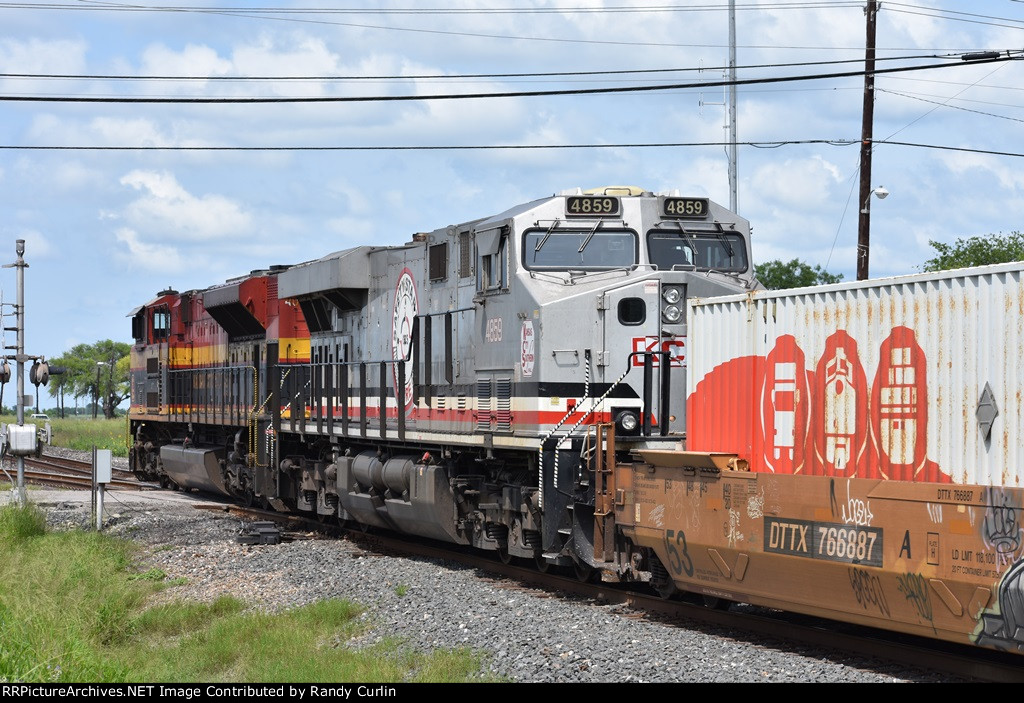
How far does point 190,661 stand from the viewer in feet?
37.8

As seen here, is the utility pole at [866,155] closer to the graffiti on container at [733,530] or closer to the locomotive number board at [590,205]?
the locomotive number board at [590,205]

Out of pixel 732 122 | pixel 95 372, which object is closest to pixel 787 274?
pixel 732 122

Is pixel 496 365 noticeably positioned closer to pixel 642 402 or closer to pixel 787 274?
pixel 642 402

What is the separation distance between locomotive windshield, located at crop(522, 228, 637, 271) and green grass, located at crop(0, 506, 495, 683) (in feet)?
14.0

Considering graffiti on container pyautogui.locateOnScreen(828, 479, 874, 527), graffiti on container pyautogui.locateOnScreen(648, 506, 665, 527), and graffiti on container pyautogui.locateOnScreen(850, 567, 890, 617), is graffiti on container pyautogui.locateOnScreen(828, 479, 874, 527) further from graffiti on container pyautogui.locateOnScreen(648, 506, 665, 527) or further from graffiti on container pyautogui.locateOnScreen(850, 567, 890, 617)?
graffiti on container pyautogui.locateOnScreen(648, 506, 665, 527)

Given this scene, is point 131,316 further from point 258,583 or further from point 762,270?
point 762,270

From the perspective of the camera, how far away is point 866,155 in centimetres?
2620

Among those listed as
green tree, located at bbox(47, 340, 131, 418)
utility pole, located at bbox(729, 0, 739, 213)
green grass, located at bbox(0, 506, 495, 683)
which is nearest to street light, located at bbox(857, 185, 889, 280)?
utility pole, located at bbox(729, 0, 739, 213)

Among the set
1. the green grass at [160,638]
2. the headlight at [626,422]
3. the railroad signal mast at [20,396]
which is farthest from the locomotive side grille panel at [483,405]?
the railroad signal mast at [20,396]

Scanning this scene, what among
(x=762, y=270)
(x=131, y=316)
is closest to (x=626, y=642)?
(x=131, y=316)

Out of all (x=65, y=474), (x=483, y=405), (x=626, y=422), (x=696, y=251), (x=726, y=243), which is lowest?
(x=65, y=474)

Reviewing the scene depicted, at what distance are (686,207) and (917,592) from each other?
6.20 m

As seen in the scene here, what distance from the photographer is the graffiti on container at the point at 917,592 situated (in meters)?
9.46

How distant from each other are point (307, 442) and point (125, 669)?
11.1 meters
